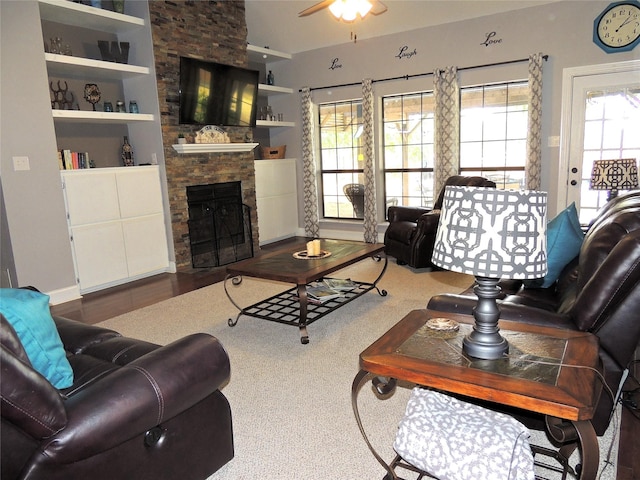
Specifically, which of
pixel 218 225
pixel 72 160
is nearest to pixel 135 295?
pixel 72 160

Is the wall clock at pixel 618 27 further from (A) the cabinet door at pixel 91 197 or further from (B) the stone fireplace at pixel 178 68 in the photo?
(A) the cabinet door at pixel 91 197

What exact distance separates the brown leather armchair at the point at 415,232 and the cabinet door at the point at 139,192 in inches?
105

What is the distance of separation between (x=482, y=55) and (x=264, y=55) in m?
3.09

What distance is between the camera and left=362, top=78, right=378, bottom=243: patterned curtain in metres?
6.38

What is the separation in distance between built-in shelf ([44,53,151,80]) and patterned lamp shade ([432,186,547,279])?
432 centimetres

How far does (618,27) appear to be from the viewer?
4723 mm

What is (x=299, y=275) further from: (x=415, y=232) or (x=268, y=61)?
(x=268, y=61)

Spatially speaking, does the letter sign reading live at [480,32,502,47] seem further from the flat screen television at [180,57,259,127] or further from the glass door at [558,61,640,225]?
the flat screen television at [180,57,259,127]

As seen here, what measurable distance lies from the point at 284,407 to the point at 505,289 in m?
1.58

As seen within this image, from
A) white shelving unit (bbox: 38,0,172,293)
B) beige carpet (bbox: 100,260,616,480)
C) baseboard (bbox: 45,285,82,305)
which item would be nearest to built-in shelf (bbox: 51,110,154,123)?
white shelving unit (bbox: 38,0,172,293)

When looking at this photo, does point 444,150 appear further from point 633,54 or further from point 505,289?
point 505,289

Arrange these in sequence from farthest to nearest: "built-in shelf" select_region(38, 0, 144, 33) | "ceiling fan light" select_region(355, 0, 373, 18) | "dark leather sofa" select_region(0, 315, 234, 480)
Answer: "built-in shelf" select_region(38, 0, 144, 33), "ceiling fan light" select_region(355, 0, 373, 18), "dark leather sofa" select_region(0, 315, 234, 480)

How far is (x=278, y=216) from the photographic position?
708cm

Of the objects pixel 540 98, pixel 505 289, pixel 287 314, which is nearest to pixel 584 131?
pixel 540 98
